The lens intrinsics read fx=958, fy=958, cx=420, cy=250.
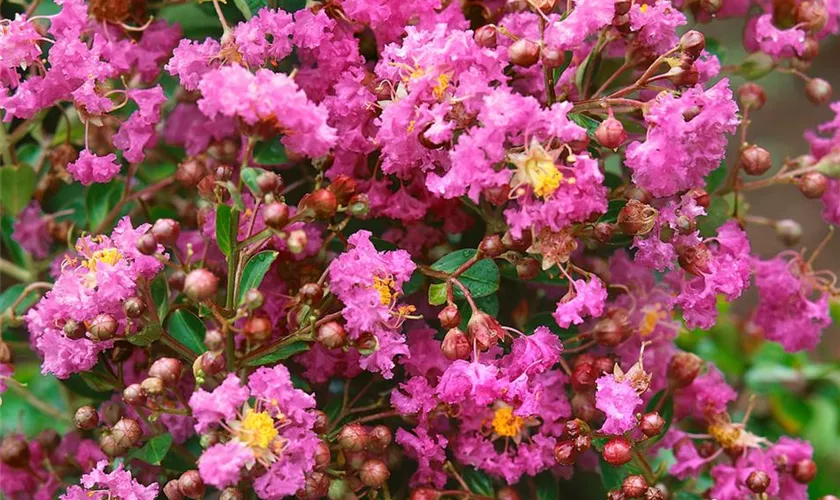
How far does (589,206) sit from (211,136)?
0.55 metres

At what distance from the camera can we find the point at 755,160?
1162 millimetres

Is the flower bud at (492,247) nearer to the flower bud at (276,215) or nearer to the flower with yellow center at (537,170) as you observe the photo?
the flower with yellow center at (537,170)

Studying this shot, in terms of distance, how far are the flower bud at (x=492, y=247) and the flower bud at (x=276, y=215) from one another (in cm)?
21

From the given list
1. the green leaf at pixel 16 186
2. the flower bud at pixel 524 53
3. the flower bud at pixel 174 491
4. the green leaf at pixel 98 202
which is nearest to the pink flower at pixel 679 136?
the flower bud at pixel 524 53

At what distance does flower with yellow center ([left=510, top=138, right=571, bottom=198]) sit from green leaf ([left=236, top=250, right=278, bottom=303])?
26cm

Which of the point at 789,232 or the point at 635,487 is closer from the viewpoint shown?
the point at 635,487

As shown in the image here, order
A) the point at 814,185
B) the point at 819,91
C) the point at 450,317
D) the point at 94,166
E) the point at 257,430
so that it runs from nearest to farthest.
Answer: the point at 257,430, the point at 450,317, the point at 94,166, the point at 814,185, the point at 819,91

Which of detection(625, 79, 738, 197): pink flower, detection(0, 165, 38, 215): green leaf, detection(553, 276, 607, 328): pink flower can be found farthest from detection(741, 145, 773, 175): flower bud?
detection(0, 165, 38, 215): green leaf

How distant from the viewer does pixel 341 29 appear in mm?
1086

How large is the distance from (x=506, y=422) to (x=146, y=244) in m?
0.44

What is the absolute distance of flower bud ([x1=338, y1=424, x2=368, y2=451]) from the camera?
996 mm

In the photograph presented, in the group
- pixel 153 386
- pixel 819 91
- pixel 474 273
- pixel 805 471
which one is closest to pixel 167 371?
pixel 153 386

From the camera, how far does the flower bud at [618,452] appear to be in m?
0.99

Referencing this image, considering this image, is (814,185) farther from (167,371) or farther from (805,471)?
(167,371)
